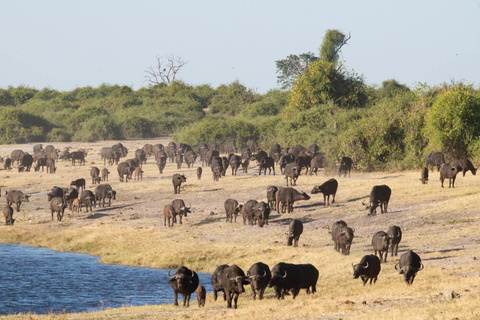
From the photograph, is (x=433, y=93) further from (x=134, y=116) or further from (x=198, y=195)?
(x=134, y=116)

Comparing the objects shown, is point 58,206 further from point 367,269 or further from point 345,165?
point 367,269

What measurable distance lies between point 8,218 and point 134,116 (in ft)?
196

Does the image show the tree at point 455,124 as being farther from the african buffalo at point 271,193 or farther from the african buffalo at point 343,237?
the african buffalo at point 343,237

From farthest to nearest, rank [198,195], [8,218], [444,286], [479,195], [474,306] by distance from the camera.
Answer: [198,195] < [8,218] < [479,195] < [444,286] < [474,306]

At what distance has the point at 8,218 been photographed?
41719 mm

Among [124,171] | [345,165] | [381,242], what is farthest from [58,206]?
[381,242]

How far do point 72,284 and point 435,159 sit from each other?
28.8 metres

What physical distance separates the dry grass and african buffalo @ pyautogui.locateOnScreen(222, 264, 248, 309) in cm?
52

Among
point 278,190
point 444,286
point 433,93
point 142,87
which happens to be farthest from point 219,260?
point 142,87

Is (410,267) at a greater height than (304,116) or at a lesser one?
lesser

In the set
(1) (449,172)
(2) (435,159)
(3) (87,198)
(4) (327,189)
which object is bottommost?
(3) (87,198)

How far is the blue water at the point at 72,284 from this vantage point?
26.1 m

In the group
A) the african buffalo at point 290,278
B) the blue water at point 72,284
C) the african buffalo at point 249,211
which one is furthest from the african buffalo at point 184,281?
the african buffalo at point 249,211

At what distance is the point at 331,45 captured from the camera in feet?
336
